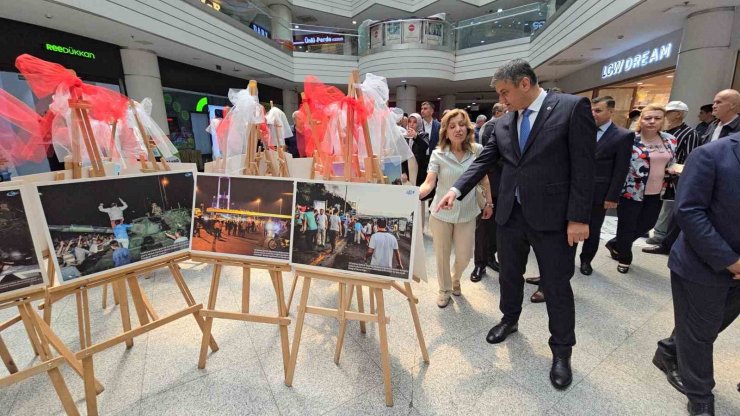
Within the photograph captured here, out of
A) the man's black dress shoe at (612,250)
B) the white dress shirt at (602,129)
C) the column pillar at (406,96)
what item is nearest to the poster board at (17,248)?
the white dress shirt at (602,129)

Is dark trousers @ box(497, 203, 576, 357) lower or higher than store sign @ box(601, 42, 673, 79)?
lower

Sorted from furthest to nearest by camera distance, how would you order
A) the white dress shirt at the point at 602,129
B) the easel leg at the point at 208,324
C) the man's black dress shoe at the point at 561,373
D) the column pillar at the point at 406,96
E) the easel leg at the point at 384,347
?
1. the column pillar at the point at 406,96
2. the white dress shirt at the point at 602,129
3. the easel leg at the point at 208,324
4. the man's black dress shoe at the point at 561,373
5. the easel leg at the point at 384,347

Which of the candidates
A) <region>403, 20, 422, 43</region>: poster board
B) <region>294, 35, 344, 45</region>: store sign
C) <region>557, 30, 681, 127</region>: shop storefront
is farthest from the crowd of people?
<region>294, 35, 344, 45</region>: store sign

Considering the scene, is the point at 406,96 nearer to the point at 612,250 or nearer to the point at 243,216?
the point at 612,250

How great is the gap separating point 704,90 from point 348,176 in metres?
6.21

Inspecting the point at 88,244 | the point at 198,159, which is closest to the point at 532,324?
the point at 88,244

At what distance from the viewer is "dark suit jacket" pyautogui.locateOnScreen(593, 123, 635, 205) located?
2561mm

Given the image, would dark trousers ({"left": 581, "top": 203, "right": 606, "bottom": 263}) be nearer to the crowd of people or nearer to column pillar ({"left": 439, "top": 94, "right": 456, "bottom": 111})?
the crowd of people

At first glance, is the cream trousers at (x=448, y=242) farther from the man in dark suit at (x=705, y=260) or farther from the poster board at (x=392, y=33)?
the poster board at (x=392, y=33)

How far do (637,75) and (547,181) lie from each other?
777 cm

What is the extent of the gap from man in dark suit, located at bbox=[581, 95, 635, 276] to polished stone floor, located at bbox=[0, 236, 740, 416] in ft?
2.94

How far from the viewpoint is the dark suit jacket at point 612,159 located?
2561 mm

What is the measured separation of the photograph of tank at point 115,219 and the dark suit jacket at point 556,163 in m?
2.02

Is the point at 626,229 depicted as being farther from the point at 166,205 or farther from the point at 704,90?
the point at 166,205
